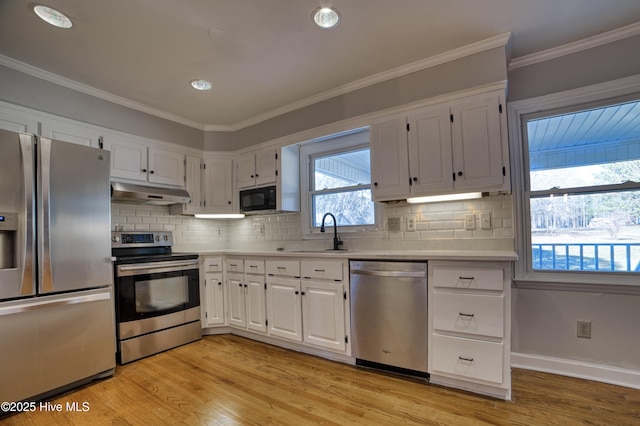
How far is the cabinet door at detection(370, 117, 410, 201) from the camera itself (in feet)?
8.52

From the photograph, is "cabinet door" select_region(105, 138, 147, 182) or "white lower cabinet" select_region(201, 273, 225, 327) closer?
"cabinet door" select_region(105, 138, 147, 182)

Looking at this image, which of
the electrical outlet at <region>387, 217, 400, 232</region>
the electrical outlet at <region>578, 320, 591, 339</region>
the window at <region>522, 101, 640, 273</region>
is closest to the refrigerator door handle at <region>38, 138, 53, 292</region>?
the electrical outlet at <region>387, 217, 400, 232</region>

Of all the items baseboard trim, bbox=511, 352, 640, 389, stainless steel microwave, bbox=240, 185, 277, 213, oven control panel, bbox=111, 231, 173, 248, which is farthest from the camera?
stainless steel microwave, bbox=240, 185, 277, 213

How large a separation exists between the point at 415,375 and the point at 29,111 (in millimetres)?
3762

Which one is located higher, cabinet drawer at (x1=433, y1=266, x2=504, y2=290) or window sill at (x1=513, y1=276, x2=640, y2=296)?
cabinet drawer at (x1=433, y1=266, x2=504, y2=290)

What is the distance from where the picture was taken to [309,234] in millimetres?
3506

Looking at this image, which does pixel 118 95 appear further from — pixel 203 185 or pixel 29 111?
pixel 203 185

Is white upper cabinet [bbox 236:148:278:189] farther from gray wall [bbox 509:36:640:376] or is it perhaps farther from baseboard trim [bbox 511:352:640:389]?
baseboard trim [bbox 511:352:640:389]

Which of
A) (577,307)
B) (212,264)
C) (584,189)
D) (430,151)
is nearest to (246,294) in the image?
(212,264)

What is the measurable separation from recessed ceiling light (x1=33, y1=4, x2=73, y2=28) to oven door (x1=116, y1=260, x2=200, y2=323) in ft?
6.09

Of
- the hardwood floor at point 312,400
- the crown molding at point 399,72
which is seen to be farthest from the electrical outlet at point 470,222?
the crown molding at point 399,72

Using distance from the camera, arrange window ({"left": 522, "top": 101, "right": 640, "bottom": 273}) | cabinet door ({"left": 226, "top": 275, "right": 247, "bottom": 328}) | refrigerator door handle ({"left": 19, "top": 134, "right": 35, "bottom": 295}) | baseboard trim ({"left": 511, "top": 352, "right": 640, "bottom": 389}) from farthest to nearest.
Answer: cabinet door ({"left": 226, "top": 275, "right": 247, "bottom": 328}) < window ({"left": 522, "top": 101, "right": 640, "bottom": 273}) < baseboard trim ({"left": 511, "top": 352, "right": 640, "bottom": 389}) < refrigerator door handle ({"left": 19, "top": 134, "right": 35, "bottom": 295})

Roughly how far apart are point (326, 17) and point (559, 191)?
7.36 ft

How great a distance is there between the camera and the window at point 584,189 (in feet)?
7.36
